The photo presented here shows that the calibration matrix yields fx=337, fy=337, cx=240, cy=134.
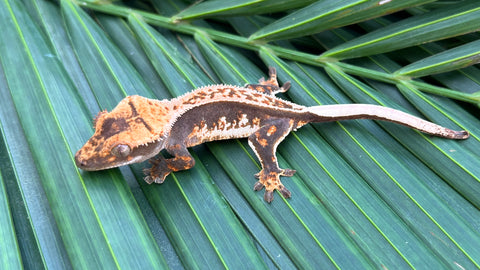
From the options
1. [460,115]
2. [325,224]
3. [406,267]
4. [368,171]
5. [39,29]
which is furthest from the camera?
[39,29]

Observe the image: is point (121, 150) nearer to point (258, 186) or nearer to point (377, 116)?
point (258, 186)

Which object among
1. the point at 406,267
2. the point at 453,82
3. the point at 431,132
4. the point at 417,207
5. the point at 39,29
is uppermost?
the point at 39,29

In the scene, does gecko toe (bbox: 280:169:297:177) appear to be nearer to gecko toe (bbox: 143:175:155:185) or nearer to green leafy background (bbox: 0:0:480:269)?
green leafy background (bbox: 0:0:480:269)

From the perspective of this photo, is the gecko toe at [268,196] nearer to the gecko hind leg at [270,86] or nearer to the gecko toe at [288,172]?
the gecko toe at [288,172]

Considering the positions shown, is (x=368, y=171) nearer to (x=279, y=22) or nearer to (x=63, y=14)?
(x=279, y=22)

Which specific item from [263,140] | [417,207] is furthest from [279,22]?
[417,207]

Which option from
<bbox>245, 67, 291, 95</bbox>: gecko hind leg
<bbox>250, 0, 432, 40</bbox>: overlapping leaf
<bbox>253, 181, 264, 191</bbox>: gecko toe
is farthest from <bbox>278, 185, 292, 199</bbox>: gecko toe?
<bbox>250, 0, 432, 40</bbox>: overlapping leaf
